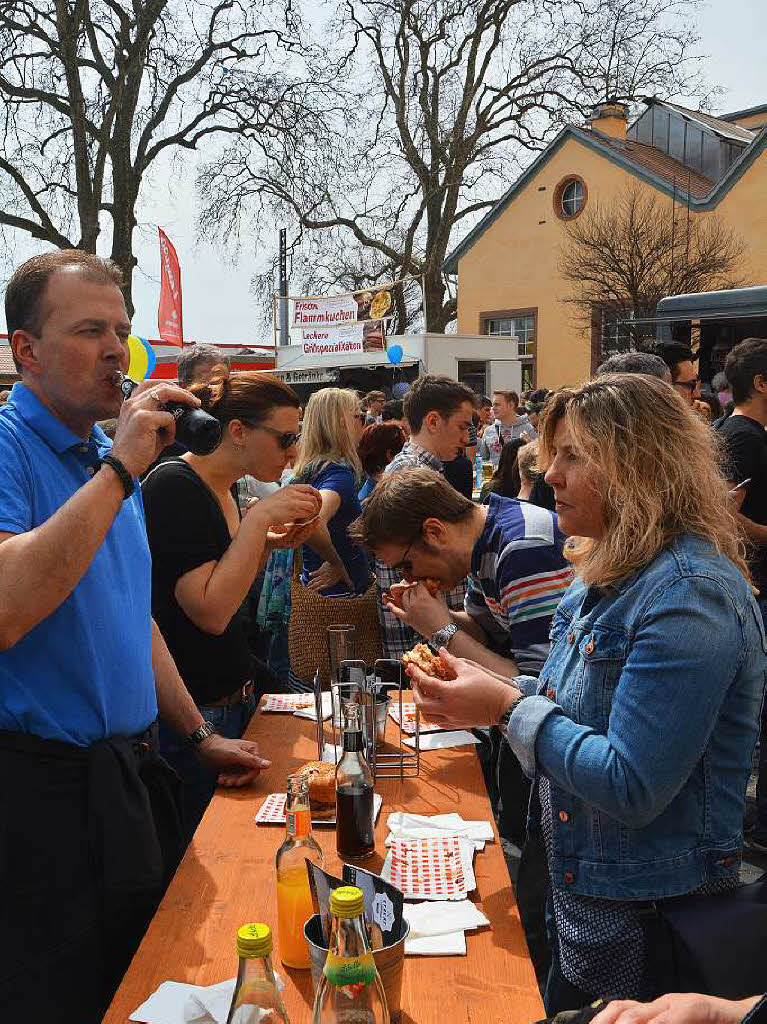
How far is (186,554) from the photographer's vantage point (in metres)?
2.47

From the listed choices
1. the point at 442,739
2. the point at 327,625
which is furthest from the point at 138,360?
the point at 442,739

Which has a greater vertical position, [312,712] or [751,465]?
[751,465]

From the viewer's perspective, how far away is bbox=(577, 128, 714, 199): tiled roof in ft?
72.7

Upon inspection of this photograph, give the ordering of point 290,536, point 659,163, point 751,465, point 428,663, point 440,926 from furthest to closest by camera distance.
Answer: point 659,163, point 751,465, point 290,536, point 428,663, point 440,926

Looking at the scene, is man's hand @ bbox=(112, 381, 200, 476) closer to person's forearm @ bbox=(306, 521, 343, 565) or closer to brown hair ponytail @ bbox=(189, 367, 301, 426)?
brown hair ponytail @ bbox=(189, 367, 301, 426)

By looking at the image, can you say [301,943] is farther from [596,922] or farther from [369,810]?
[596,922]

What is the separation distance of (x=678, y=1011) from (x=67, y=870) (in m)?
1.13

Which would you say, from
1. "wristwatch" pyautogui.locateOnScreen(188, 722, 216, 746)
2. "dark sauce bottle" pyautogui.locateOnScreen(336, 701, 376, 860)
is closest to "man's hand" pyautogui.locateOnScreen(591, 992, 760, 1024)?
"dark sauce bottle" pyautogui.locateOnScreen(336, 701, 376, 860)

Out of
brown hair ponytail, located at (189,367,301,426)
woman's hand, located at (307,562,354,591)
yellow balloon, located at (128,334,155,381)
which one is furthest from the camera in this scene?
yellow balloon, located at (128,334,155,381)

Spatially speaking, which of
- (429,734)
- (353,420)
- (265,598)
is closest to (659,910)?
(429,734)

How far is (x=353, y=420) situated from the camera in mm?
4594

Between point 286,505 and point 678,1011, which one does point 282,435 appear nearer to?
point 286,505

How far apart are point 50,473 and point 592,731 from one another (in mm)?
1201

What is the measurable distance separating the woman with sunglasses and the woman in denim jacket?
39.2 inches
